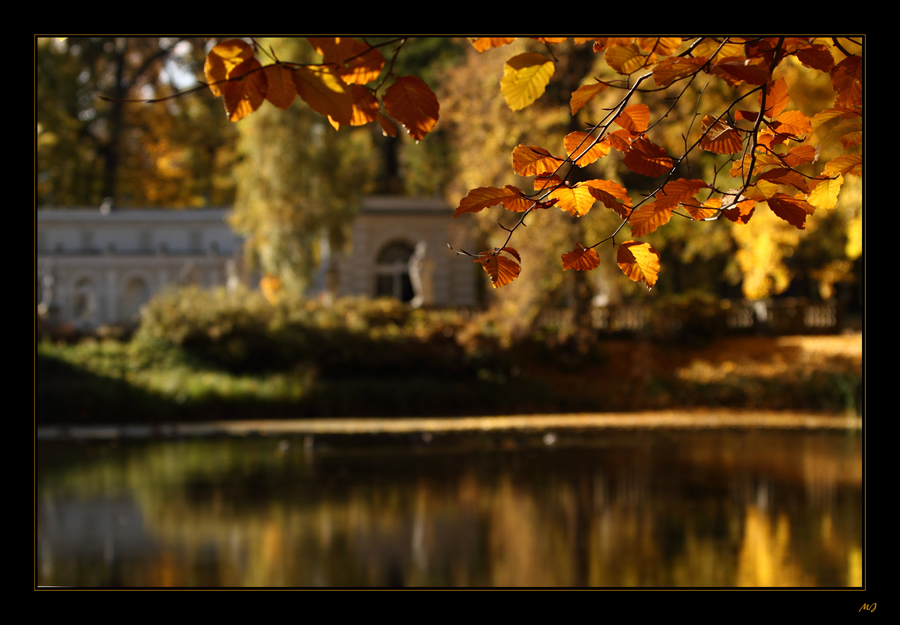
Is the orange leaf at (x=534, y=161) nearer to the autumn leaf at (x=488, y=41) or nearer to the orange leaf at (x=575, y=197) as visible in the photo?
the orange leaf at (x=575, y=197)

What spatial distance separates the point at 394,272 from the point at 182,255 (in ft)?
32.5

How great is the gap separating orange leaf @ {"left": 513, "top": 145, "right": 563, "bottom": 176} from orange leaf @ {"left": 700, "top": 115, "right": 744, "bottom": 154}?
1.71ft

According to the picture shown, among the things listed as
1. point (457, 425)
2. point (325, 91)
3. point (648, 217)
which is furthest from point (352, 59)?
point (457, 425)

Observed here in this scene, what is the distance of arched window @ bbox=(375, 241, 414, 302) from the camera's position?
3581 cm

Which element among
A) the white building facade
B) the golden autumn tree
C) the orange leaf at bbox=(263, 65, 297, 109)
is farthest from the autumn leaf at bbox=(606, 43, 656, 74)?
the white building facade

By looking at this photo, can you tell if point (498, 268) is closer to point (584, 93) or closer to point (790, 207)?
point (584, 93)

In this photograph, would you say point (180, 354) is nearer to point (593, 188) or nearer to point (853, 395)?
point (853, 395)

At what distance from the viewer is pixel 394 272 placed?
35938 millimetres

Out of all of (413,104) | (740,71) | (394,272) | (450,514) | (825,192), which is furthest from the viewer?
(394,272)

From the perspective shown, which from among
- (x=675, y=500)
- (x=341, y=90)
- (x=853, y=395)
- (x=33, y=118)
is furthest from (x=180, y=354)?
(x=341, y=90)

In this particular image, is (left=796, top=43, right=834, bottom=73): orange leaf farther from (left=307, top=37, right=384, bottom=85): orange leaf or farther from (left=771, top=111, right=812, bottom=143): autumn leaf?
(left=307, top=37, right=384, bottom=85): orange leaf

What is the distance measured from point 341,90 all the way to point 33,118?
8.03 feet

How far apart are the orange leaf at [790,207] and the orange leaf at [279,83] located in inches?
62.5
